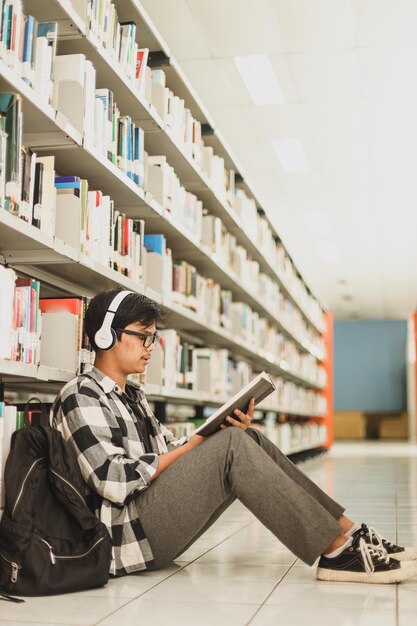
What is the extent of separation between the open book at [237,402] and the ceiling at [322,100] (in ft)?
9.46

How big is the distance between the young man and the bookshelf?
0.28 meters

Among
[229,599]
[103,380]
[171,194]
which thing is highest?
[171,194]

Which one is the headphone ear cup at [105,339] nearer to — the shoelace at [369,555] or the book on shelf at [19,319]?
the book on shelf at [19,319]

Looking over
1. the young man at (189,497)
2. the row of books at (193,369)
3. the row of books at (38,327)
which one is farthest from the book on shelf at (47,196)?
the row of books at (193,369)

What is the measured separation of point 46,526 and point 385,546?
3.14 feet

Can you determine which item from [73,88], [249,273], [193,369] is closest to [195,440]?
[73,88]

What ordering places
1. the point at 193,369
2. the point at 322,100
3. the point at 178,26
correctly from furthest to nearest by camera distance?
the point at 322,100 → the point at 178,26 → the point at 193,369

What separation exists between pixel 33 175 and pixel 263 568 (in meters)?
1.41

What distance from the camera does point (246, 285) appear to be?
18.9 ft

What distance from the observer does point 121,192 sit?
322 centimetres

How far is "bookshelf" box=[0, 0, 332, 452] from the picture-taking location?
241cm

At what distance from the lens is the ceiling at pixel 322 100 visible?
15.3 ft

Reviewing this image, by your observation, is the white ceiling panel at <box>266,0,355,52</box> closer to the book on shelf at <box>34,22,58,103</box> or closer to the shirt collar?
the book on shelf at <box>34,22,58,103</box>

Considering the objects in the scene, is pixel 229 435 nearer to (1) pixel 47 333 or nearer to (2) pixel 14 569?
(2) pixel 14 569
